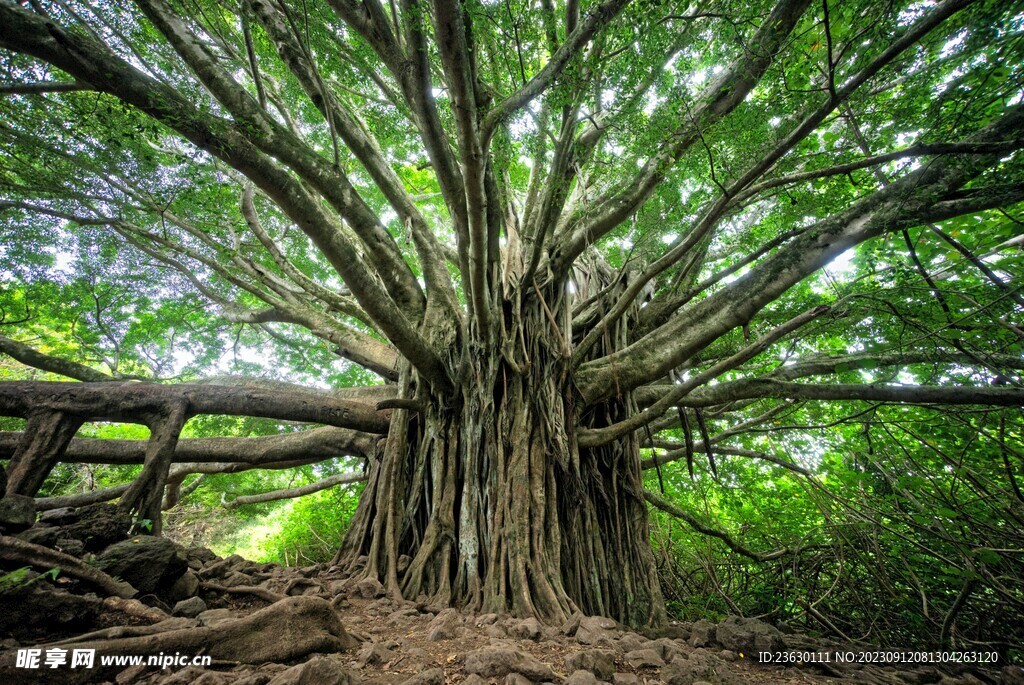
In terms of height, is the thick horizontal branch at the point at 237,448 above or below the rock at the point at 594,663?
above

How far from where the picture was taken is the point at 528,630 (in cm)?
216

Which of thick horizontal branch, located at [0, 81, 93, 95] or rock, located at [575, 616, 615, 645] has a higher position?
thick horizontal branch, located at [0, 81, 93, 95]

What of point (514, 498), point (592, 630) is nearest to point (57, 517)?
point (514, 498)

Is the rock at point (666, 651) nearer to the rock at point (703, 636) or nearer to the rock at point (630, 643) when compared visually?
the rock at point (630, 643)

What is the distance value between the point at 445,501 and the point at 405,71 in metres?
2.87

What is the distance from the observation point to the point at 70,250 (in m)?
4.90

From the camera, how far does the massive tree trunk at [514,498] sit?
9.47 feet

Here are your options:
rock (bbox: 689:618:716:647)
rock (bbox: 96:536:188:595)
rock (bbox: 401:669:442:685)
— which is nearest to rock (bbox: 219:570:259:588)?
rock (bbox: 96:536:188:595)

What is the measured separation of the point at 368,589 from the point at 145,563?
1.33 metres

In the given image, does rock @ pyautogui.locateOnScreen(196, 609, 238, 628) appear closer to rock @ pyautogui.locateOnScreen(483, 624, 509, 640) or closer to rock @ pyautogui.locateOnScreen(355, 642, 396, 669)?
rock @ pyautogui.locateOnScreen(355, 642, 396, 669)

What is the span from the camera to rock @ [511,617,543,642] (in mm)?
2121

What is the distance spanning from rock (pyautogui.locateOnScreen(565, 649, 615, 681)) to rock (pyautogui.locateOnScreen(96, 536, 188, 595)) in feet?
6.22

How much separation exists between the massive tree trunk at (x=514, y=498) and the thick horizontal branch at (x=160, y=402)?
24.0 inches

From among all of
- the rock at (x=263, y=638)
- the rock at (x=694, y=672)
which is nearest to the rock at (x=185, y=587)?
the rock at (x=263, y=638)
